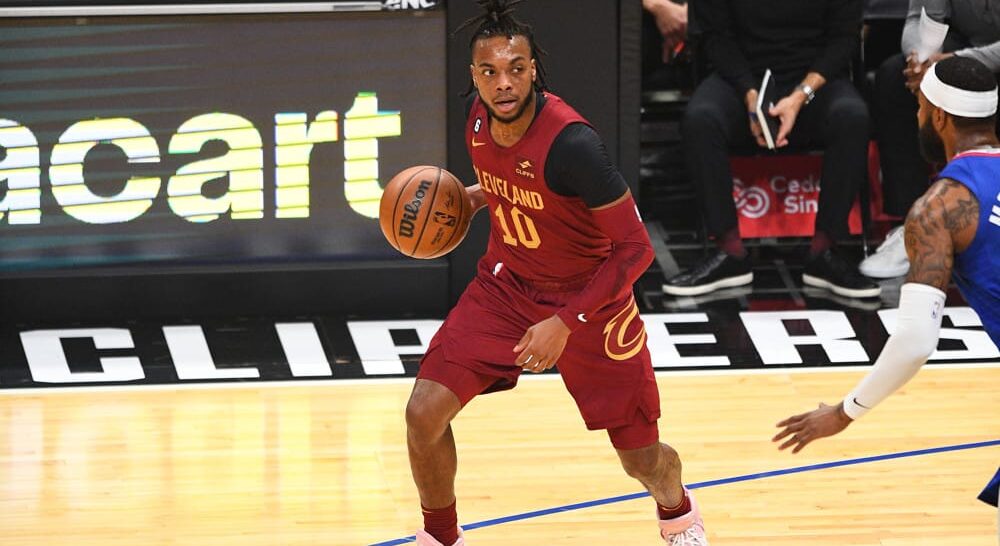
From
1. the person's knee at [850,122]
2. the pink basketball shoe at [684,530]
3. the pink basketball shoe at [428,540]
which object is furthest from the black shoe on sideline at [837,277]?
the pink basketball shoe at [428,540]

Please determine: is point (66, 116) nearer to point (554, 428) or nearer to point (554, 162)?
Answer: point (554, 428)

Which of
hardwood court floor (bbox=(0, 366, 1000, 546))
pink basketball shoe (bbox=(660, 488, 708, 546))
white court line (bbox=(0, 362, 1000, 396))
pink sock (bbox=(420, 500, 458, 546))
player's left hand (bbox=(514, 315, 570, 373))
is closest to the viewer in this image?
player's left hand (bbox=(514, 315, 570, 373))

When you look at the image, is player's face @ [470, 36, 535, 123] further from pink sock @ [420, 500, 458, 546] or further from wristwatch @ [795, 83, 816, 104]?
wristwatch @ [795, 83, 816, 104]

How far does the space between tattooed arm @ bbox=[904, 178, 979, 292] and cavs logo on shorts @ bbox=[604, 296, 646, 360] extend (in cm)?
105

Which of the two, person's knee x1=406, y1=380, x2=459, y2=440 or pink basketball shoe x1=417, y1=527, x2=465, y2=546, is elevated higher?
person's knee x1=406, y1=380, x2=459, y2=440

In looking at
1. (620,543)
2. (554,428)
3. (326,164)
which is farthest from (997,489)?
(326,164)

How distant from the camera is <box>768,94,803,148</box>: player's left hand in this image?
26.6 ft

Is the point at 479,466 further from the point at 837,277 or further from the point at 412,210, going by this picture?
the point at 837,277

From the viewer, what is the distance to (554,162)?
15.0ft

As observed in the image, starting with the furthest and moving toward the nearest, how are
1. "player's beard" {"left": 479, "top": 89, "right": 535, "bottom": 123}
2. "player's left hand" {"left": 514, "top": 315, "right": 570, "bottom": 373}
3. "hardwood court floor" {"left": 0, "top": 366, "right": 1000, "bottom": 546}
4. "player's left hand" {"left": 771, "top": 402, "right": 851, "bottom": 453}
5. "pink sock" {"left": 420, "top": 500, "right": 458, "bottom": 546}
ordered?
"hardwood court floor" {"left": 0, "top": 366, "right": 1000, "bottom": 546} < "pink sock" {"left": 420, "top": 500, "right": 458, "bottom": 546} < "player's beard" {"left": 479, "top": 89, "right": 535, "bottom": 123} < "player's left hand" {"left": 514, "top": 315, "right": 570, "bottom": 373} < "player's left hand" {"left": 771, "top": 402, "right": 851, "bottom": 453}

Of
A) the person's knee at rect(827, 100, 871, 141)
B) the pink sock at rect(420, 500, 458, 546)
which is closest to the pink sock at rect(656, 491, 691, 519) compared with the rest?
the pink sock at rect(420, 500, 458, 546)

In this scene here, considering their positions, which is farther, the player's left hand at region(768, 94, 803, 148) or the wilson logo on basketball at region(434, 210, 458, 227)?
the player's left hand at region(768, 94, 803, 148)

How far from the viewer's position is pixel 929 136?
4227mm

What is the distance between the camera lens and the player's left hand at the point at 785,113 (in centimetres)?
810
